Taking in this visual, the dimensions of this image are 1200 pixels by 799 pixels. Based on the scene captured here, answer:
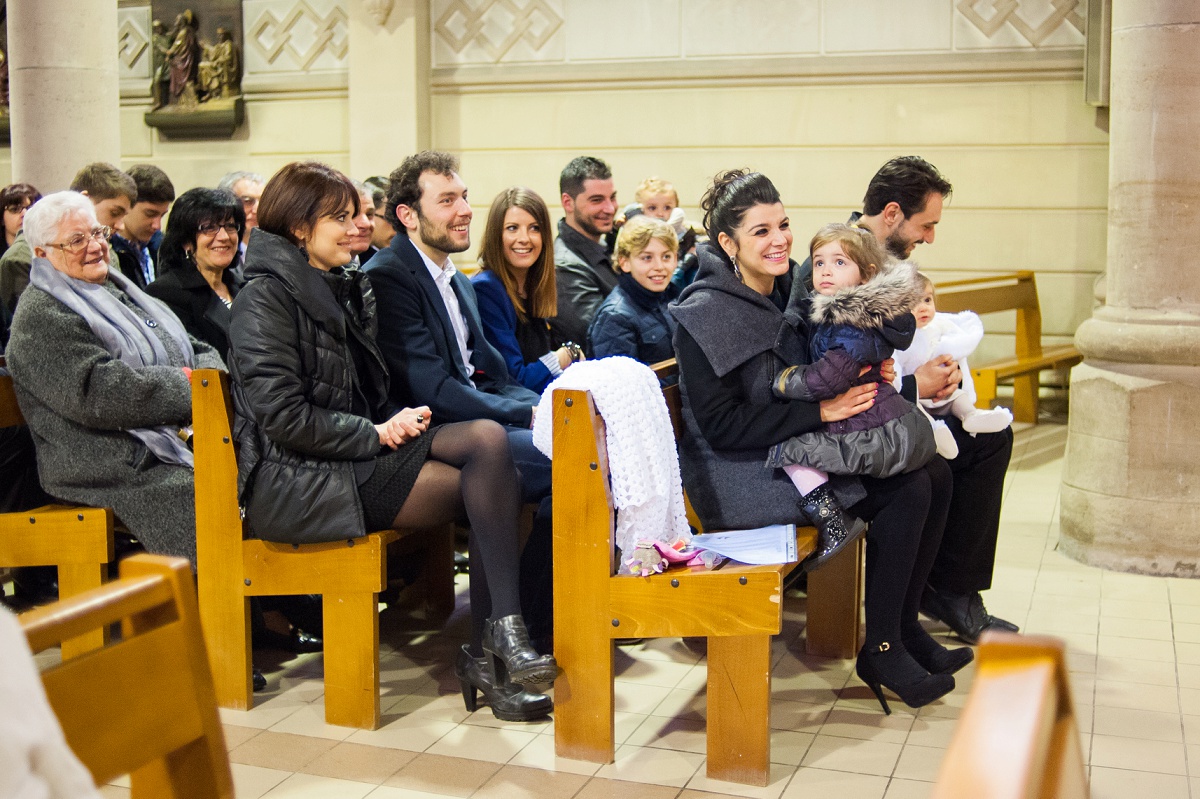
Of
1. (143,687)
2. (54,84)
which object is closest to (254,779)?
(143,687)

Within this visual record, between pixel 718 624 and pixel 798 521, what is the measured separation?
0.54 meters

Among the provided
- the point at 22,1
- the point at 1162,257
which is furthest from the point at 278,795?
the point at 22,1

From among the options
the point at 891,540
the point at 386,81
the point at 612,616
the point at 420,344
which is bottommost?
the point at 612,616

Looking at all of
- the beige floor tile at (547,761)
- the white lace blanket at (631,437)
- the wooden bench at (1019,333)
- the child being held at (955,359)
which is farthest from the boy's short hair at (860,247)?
the wooden bench at (1019,333)

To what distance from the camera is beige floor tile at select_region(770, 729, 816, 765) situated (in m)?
3.23

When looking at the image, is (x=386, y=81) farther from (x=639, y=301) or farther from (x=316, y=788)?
(x=316, y=788)

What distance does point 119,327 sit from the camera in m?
3.79

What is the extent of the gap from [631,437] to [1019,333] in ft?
20.9

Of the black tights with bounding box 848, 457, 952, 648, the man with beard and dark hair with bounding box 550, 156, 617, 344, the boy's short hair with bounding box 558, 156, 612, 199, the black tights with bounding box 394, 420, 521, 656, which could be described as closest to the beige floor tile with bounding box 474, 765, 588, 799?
the black tights with bounding box 394, 420, 521, 656

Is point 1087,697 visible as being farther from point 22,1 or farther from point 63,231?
point 22,1

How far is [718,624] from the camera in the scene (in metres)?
3.04

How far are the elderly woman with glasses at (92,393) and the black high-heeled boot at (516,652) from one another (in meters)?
0.94

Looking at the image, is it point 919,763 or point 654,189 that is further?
point 654,189

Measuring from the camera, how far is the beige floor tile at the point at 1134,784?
302 cm
